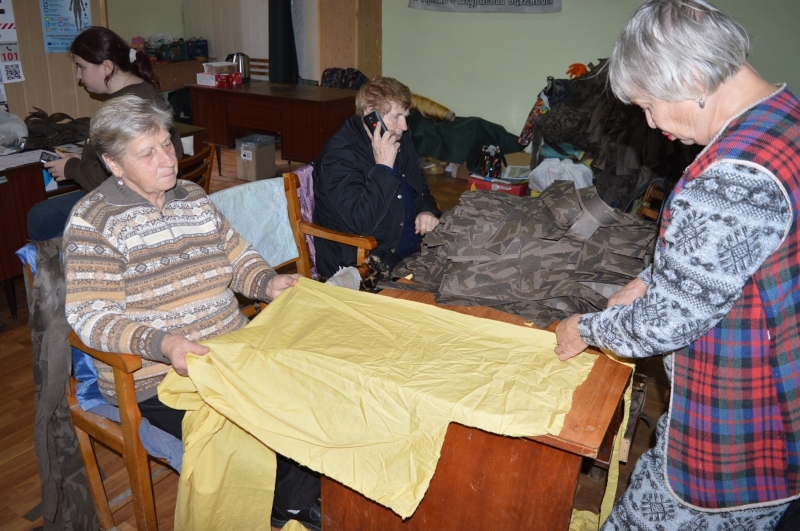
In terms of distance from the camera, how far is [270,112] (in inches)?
230

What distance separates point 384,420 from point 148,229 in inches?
33.8

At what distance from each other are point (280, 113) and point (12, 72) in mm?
2217

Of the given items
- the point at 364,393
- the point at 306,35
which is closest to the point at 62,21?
the point at 306,35

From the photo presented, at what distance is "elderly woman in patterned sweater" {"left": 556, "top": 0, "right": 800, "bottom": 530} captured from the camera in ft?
3.33

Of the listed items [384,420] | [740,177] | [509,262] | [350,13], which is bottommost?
[384,420]

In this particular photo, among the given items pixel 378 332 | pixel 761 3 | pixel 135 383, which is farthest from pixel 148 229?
pixel 761 3

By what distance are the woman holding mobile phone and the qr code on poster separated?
272 centimetres

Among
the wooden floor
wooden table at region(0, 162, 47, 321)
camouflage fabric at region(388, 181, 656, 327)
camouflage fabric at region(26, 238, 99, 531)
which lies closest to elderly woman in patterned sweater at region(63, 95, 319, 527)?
camouflage fabric at region(26, 238, 99, 531)

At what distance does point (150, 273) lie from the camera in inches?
67.1

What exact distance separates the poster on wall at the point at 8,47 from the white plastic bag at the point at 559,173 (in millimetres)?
3673

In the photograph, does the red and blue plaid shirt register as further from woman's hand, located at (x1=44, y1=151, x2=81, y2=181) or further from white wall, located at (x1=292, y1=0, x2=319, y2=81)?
white wall, located at (x1=292, y1=0, x2=319, y2=81)

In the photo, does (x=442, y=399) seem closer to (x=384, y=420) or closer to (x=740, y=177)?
(x=384, y=420)

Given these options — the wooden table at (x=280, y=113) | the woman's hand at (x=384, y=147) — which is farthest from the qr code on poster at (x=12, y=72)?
the woman's hand at (x=384, y=147)

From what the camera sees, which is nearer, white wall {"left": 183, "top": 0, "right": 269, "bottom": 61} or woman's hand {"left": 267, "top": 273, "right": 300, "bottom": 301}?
woman's hand {"left": 267, "top": 273, "right": 300, "bottom": 301}
